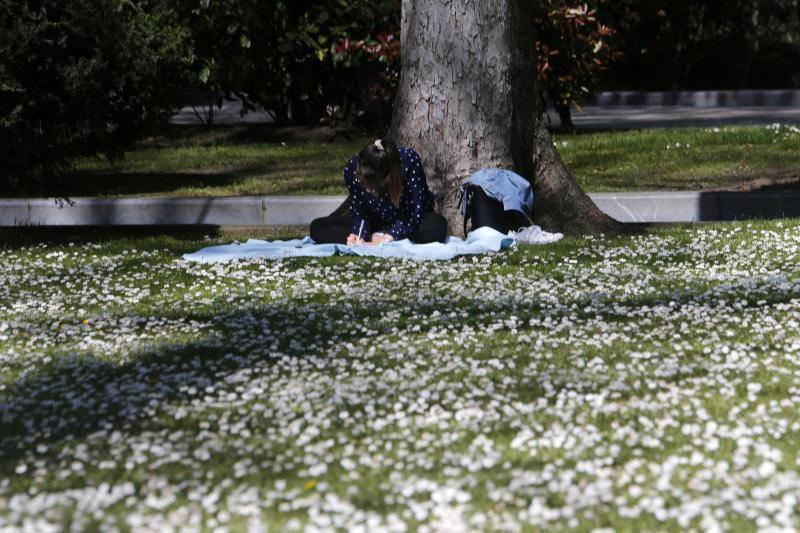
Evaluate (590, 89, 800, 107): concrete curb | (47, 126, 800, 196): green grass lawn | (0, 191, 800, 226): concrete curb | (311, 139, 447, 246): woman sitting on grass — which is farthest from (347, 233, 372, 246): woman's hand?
(590, 89, 800, 107): concrete curb

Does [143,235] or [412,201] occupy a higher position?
[412,201]

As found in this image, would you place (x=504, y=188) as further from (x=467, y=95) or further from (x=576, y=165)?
(x=576, y=165)

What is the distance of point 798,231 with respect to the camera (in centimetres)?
933

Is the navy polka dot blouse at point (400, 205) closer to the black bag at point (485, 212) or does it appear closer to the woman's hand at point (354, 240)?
the woman's hand at point (354, 240)

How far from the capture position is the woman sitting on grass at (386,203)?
908cm

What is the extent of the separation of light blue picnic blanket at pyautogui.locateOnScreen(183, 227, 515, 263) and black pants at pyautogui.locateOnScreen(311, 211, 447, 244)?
0.10 meters

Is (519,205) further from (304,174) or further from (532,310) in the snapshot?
(304,174)

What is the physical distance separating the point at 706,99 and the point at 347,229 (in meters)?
16.3

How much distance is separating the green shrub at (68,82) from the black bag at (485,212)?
280cm

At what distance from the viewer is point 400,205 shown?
30.5 feet

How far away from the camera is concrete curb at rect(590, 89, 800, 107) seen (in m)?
24.0

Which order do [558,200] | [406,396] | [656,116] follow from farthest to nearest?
1. [656,116]
2. [558,200]
3. [406,396]

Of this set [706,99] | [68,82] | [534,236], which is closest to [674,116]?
[706,99]

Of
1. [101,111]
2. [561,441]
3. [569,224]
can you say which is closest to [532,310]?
[561,441]
